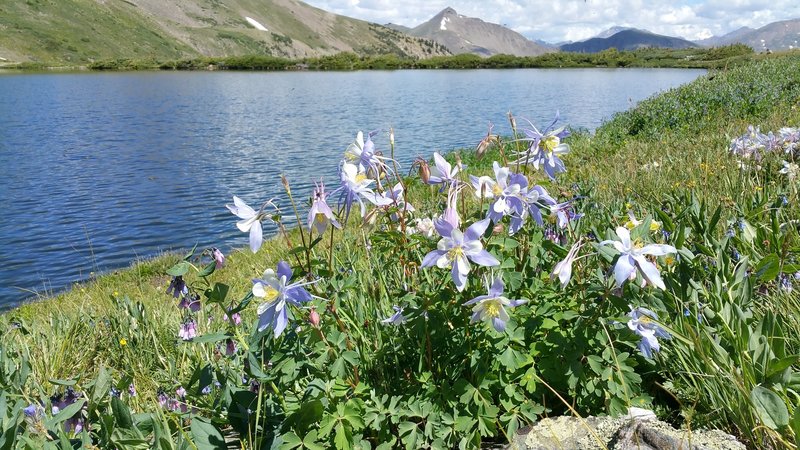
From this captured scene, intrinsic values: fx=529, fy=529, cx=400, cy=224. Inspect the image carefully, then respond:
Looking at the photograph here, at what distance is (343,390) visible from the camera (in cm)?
221

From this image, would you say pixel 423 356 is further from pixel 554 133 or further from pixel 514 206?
pixel 554 133

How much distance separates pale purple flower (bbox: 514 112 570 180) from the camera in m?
2.32

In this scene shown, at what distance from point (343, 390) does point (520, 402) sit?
809mm

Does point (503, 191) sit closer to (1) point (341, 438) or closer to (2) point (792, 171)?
(1) point (341, 438)

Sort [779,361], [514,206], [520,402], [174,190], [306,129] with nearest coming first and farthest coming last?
[779,361] < [514,206] < [520,402] < [174,190] < [306,129]

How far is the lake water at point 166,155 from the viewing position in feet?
43.5

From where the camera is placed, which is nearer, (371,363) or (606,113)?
(371,363)

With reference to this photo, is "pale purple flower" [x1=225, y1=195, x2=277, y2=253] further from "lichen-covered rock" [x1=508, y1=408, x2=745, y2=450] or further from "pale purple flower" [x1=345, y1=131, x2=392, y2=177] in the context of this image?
"lichen-covered rock" [x1=508, y1=408, x2=745, y2=450]

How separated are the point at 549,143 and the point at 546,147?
0.9 inches

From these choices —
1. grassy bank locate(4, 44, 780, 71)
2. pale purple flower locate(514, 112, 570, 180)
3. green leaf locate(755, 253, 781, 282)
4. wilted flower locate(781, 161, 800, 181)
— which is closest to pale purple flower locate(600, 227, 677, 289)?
pale purple flower locate(514, 112, 570, 180)

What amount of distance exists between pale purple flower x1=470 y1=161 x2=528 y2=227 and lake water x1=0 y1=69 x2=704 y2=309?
15.8 inches

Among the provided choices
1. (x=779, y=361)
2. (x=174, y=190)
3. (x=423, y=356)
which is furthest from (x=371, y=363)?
(x=174, y=190)

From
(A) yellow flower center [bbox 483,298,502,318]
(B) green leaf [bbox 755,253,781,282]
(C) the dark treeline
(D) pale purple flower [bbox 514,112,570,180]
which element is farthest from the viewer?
(C) the dark treeline

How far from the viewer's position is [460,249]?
183 centimetres
